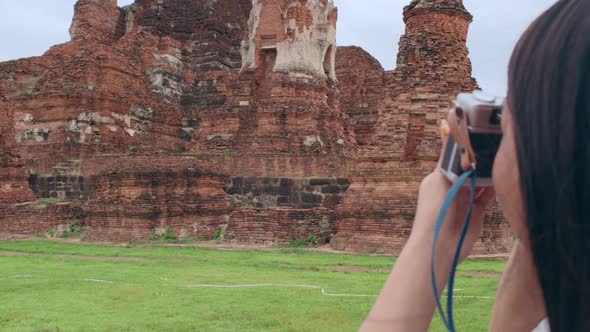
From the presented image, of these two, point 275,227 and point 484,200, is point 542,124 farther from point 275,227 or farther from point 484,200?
point 275,227

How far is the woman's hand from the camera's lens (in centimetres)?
115

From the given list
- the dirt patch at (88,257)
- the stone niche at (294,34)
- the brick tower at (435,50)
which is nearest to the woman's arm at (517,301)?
the dirt patch at (88,257)

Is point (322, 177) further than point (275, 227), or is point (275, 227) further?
point (322, 177)

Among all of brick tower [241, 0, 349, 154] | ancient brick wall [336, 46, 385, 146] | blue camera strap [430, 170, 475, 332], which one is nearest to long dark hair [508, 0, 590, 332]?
blue camera strap [430, 170, 475, 332]

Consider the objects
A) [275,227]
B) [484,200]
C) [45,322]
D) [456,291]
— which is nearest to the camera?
[484,200]

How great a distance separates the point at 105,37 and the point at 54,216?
50.5 ft

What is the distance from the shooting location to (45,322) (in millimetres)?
6078

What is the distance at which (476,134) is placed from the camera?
1.06 meters

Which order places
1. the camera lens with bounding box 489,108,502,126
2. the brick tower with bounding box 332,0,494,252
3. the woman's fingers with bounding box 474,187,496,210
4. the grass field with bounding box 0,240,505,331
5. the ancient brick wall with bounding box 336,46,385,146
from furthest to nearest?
the ancient brick wall with bounding box 336,46,385,146, the brick tower with bounding box 332,0,494,252, the grass field with bounding box 0,240,505,331, the woman's fingers with bounding box 474,187,496,210, the camera lens with bounding box 489,108,502,126

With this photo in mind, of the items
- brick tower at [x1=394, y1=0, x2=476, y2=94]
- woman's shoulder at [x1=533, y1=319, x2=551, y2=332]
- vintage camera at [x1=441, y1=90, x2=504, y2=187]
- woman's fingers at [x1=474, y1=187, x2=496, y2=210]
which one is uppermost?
brick tower at [x1=394, y1=0, x2=476, y2=94]

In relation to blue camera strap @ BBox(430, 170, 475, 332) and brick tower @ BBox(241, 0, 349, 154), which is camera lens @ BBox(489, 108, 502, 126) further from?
brick tower @ BBox(241, 0, 349, 154)

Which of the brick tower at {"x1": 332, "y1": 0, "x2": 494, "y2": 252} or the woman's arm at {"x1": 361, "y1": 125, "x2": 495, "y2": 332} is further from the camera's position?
the brick tower at {"x1": 332, "y1": 0, "x2": 494, "y2": 252}

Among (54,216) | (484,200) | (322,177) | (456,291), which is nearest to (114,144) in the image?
(54,216)

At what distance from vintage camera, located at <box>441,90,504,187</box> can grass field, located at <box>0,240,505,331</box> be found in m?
4.89
